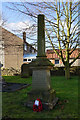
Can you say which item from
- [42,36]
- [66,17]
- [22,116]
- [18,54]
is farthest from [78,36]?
[18,54]

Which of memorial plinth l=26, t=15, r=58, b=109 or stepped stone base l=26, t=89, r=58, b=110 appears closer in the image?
stepped stone base l=26, t=89, r=58, b=110

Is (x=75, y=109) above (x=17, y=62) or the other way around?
the other way around

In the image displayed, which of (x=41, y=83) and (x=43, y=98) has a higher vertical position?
(x=41, y=83)

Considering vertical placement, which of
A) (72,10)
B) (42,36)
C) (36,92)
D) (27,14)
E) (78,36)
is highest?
(72,10)

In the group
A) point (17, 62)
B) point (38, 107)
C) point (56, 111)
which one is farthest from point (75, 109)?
point (17, 62)

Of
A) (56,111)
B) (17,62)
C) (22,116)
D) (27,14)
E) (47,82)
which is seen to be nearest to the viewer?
(22,116)

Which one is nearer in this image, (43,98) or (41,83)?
(43,98)

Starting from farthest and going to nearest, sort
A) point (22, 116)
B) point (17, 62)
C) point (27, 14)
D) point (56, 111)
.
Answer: point (17, 62)
point (27, 14)
point (56, 111)
point (22, 116)

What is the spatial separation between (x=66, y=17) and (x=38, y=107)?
11.3 meters

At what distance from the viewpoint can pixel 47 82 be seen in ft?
17.0

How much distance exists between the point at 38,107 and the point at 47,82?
3.48 ft

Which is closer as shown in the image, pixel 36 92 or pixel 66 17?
pixel 36 92

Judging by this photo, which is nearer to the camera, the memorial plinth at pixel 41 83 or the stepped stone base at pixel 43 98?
the stepped stone base at pixel 43 98

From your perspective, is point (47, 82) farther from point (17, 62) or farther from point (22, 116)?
point (17, 62)
